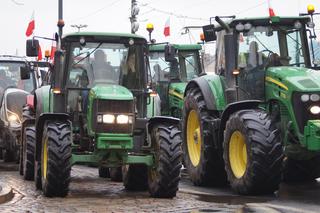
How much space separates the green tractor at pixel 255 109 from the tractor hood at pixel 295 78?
0.6 inches

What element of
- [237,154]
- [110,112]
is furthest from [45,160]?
[237,154]

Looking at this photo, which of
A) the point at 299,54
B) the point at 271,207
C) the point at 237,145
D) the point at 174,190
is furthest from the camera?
the point at 299,54

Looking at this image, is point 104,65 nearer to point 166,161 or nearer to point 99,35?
point 99,35

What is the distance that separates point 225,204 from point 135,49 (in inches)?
127

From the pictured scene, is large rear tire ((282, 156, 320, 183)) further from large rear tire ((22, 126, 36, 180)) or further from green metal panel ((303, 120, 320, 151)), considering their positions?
large rear tire ((22, 126, 36, 180))

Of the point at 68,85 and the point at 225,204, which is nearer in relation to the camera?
the point at 225,204

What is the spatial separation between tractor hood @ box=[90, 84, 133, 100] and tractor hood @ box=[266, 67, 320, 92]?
2.33 meters

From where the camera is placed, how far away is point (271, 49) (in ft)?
37.1

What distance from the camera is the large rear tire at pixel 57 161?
9.56 m

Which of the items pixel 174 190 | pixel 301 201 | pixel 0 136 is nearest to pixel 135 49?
pixel 174 190

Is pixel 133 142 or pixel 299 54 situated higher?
pixel 299 54

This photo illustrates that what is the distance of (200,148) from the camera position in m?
12.2

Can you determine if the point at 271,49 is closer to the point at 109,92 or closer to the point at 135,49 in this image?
the point at 135,49

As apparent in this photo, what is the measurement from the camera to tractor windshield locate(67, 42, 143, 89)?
10781mm
